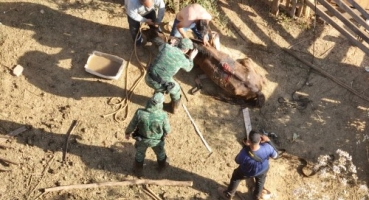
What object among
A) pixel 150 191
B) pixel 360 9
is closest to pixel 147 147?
pixel 150 191

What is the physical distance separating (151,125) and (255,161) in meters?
1.74

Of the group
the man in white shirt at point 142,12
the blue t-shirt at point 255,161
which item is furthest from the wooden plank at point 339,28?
the blue t-shirt at point 255,161

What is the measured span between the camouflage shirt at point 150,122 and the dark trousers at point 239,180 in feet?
4.77

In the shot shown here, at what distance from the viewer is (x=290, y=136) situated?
9.27 metres

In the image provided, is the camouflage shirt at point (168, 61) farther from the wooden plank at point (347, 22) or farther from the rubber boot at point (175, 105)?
the wooden plank at point (347, 22)

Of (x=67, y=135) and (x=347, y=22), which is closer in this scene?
(x=67, y=135)

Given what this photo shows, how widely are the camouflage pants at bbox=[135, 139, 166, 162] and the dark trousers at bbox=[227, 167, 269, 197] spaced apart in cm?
130

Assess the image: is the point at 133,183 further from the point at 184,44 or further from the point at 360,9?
the point at 360,9

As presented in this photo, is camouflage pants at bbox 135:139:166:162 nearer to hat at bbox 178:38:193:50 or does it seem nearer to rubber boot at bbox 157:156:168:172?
rubber boot at bbox 157:156:168:172

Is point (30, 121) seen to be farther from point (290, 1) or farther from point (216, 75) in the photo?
point (290, 1)

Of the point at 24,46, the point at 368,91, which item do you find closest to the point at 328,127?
the point at 368,91

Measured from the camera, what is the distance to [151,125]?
7289 mm

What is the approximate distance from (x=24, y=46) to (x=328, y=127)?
666cm

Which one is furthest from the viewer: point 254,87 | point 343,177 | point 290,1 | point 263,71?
point 290,1
